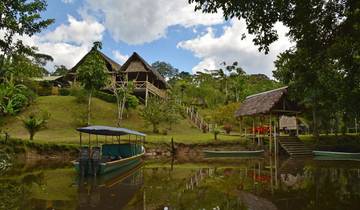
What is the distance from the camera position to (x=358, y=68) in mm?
11023

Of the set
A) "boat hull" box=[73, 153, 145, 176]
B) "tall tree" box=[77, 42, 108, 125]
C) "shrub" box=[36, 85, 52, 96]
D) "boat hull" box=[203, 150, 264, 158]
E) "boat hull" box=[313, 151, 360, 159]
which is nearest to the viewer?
"boat hull" box=[73, 153, 145, 176]

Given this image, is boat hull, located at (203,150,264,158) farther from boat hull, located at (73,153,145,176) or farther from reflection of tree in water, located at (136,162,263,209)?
reflection of tree in water, located at (136,162,263,209)

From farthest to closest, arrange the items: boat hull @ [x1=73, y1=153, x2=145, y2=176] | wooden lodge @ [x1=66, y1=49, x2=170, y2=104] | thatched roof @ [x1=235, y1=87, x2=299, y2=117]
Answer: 1. wooden lodge @ [x1=66, y1=49, x2=170, y2=104]
2. thatched roof @ [x1=235, y1=87, x2=299, y2=117]
3. boat hull @ [x1=73, y1=153, x2=145, y2=176]

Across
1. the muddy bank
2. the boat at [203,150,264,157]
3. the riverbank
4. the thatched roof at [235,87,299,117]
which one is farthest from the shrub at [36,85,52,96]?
the thatched roof at [235,87,299,117]

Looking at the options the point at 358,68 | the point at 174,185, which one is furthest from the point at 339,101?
the point at 174,185

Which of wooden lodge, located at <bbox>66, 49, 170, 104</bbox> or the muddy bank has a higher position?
wooden lodge, located at <bbox>66, 49, 170, 104</bbox>

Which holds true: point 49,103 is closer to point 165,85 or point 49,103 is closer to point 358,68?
point 165,85

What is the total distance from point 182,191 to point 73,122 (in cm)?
2425

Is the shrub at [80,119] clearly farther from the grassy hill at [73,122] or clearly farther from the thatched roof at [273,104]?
Answer: the thatched roof at [273,104]

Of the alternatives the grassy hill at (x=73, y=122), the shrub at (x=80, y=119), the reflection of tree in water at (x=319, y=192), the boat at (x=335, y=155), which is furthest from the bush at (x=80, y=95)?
the reflection of tree in water at (x=319, y=192)

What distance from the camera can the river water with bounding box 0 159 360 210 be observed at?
848cm

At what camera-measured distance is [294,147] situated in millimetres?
25891

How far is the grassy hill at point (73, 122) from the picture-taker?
2859cm

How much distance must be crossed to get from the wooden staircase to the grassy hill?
12.6 feet
